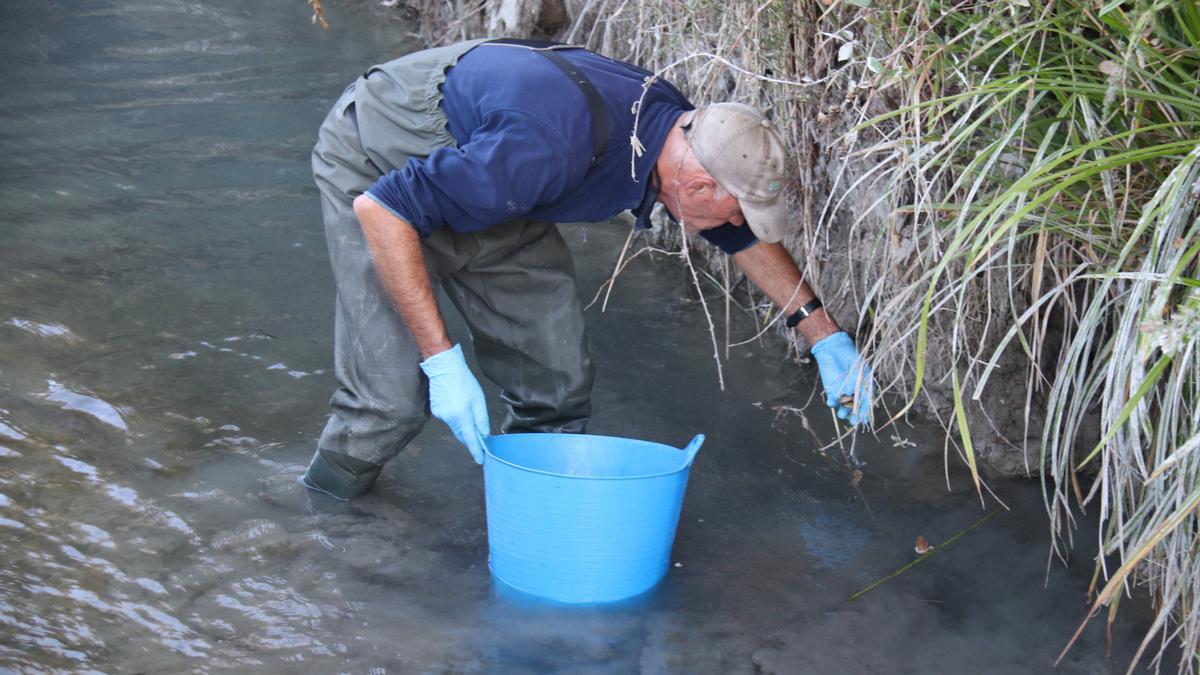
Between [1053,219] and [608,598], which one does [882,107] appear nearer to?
[1053,219]

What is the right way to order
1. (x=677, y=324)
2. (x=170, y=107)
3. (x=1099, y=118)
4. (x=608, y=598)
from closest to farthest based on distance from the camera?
(x=1099, y=118)
(x=608, y=598)
(x=677, y=324)
(x=170, y=107)

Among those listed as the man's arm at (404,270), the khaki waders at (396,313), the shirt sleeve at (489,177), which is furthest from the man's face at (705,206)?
the man's arm at (404,270)

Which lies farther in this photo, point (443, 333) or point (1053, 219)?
point (443, 333)

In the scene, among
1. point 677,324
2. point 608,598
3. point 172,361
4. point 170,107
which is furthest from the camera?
point 170,107

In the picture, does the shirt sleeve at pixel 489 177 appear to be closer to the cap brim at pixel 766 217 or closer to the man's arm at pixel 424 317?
the man's arm at pixel 424 317

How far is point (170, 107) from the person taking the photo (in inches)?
237

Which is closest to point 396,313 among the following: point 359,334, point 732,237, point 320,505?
point 359,334

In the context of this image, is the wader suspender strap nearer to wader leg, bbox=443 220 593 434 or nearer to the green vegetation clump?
the green vegetation clump

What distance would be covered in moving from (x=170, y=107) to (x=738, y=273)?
125 inches

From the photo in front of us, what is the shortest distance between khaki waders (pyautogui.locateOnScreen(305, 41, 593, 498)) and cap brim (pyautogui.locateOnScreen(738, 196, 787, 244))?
0.59 m

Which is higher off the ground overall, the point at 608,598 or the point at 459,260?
the point at 459,260

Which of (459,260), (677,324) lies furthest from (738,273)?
(459,260)

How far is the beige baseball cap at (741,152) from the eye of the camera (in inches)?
104

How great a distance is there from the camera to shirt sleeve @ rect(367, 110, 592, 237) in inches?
99.2
